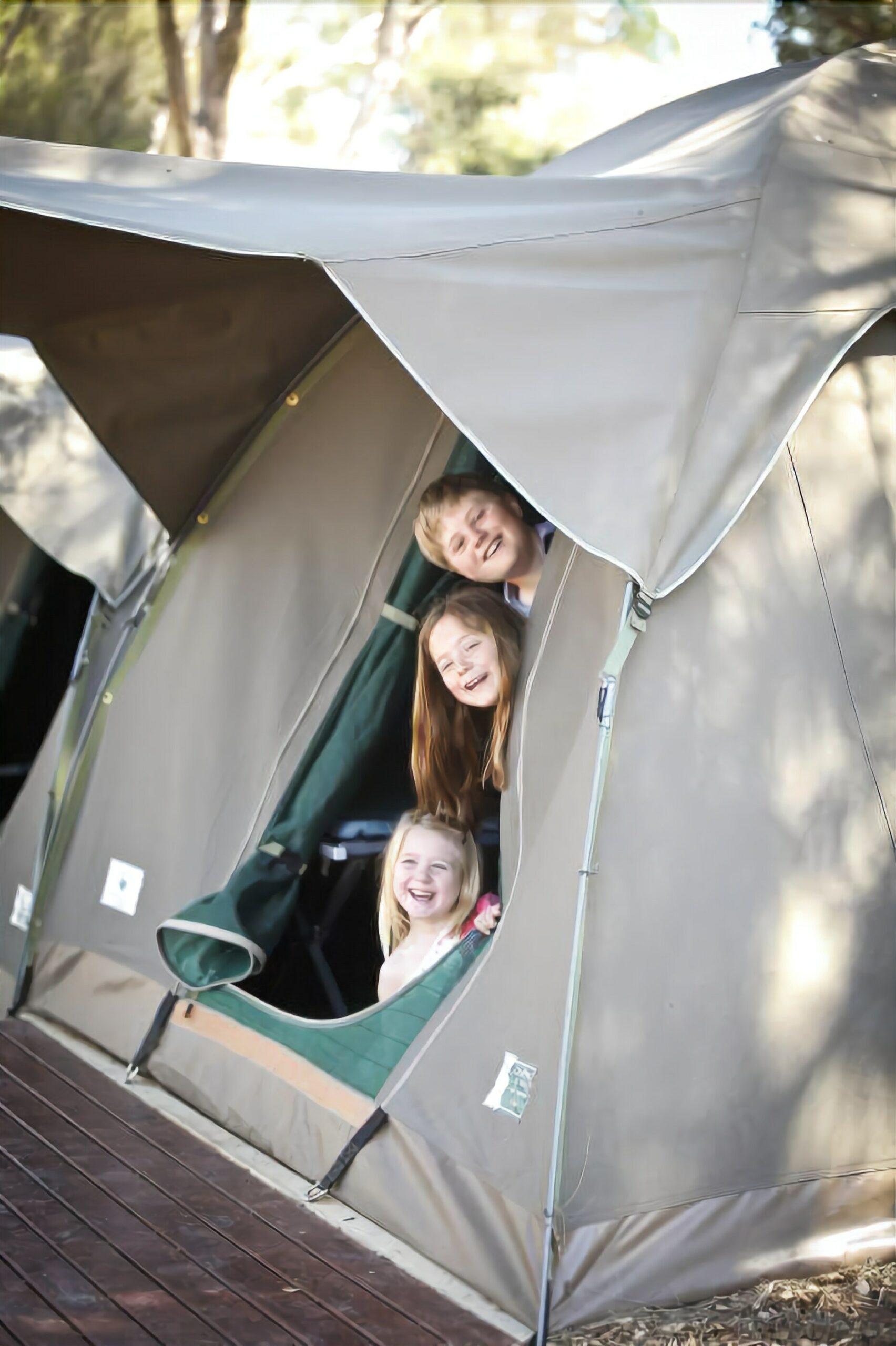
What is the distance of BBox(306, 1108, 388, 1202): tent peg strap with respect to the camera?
2.61 meters

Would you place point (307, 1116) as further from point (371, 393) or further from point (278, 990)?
point (371, 393)

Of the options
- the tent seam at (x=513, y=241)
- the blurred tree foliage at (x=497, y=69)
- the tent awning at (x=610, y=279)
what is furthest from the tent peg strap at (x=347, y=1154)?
the blurred tree foliage at (x=497, y=69)

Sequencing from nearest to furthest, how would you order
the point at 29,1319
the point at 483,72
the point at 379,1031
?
1. the point at 29,1319
2. the point at 379,1031
3. the point at 483,72

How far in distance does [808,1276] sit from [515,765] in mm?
1001

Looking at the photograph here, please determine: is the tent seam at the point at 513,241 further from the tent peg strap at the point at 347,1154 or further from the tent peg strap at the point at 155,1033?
the tent peg strap at the point at 155,1033

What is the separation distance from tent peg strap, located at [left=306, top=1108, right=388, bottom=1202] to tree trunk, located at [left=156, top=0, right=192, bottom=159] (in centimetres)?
732

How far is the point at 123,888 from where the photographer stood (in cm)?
347

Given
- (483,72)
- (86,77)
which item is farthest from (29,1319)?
(483,72)

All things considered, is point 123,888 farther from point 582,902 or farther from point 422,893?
point 582,902

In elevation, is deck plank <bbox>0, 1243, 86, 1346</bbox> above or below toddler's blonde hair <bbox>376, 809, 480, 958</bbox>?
below

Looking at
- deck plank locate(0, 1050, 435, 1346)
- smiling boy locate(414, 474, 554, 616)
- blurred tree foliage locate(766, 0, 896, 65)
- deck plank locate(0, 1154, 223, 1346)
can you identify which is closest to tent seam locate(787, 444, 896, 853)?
smiling boy locate(414, 474, 554, 616)

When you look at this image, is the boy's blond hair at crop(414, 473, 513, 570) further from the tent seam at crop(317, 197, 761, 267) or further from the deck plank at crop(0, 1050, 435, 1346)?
the deck plank at crop(0, 1050, 435, 1346)

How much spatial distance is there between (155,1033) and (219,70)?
272 inches

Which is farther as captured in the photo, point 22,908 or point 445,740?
point 22,908
